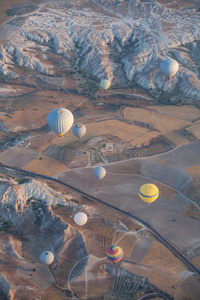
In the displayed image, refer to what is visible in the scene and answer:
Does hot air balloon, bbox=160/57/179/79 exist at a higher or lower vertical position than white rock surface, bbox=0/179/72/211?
higher

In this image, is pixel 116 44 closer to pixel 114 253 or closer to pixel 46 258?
pixel 114 253

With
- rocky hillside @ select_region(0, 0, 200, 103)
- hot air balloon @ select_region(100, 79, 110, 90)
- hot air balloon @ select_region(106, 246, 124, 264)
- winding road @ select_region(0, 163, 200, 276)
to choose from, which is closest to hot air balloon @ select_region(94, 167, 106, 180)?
winding road @ select_region(0, 163, 200, 276)

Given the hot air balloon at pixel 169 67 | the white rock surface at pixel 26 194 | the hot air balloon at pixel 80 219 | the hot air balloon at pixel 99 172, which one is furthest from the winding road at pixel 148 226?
the hot air balloon at pixel 169 67

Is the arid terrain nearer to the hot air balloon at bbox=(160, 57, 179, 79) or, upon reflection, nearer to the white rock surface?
the white rock surface

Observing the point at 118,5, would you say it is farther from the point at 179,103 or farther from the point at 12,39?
the point at 179,103

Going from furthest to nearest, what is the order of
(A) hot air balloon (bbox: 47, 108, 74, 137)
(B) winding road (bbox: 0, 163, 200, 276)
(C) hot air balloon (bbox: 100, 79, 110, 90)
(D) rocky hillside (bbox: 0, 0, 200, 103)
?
(D) rocky hillside (bbox: 0, 0, 200, 103) < (C) hot air balloon (bbox: 100, 79, 110, 90) < (A) hot air balloon (bbox: 47, 108, 74, 137) < (B) winding road (bbox: 0, 163, 200, 276)

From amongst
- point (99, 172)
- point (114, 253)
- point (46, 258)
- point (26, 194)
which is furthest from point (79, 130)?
point (114, 253)
